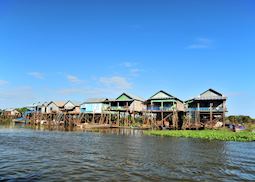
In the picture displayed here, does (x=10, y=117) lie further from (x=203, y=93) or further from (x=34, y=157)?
(x=34, y=157)

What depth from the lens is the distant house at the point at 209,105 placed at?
3619cm

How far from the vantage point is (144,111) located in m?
42.8

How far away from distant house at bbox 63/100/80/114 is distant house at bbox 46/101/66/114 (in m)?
1.32

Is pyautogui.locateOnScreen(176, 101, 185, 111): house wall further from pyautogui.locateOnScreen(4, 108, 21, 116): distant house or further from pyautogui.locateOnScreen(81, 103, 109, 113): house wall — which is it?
pyautogui.locateOnScreen(4, 108, 21, 116): distant house

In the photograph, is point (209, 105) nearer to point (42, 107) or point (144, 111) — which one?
point (144, 111)

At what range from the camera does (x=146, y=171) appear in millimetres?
10094

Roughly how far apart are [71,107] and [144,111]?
68.2 ft

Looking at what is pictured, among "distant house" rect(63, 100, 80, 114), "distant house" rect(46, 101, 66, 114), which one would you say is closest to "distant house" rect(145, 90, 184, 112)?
"distant house" rect(63, 100, 80, 114)

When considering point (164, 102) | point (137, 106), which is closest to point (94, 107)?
point (137, 106)

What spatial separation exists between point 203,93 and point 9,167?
32.6 meters

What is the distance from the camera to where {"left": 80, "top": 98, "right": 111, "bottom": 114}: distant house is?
48844mm

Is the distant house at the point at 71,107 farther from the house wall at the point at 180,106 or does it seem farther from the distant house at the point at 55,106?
the house wall at the point at 180,106

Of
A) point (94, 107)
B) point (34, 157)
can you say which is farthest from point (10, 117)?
point (34, 157)

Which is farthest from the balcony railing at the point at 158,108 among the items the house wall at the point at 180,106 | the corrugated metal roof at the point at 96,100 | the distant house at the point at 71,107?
the distant house at the point at 71,107
